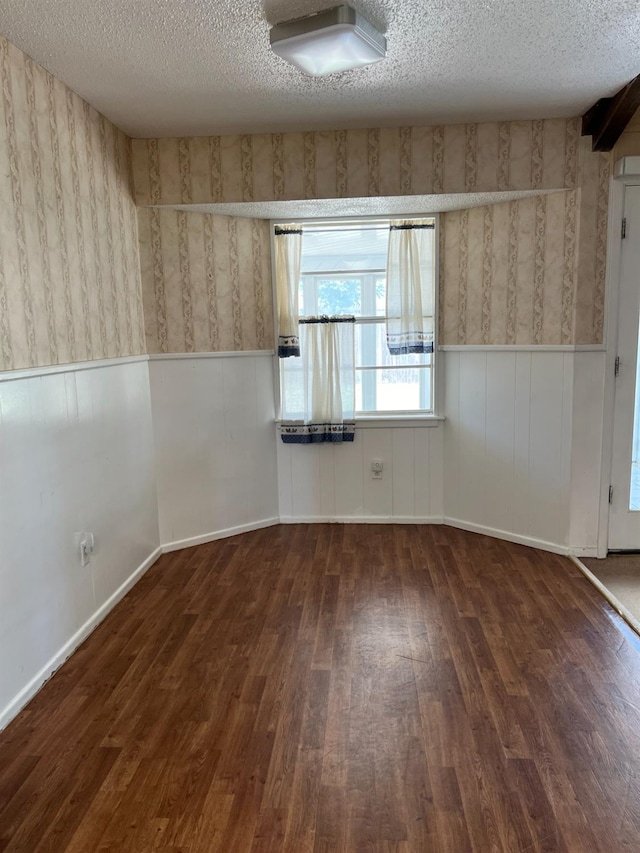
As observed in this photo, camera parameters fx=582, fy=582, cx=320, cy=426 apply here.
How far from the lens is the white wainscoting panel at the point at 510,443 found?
11.3 feet

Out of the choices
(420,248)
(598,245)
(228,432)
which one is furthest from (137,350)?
(598,245)

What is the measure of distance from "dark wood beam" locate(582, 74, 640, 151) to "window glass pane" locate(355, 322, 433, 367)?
157 centimetres

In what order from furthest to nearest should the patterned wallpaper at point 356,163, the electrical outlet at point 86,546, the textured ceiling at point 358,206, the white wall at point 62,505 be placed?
1. the textured ceiling at point 358,206
2. the patterned wallpaper at point 356,163
3. the electrical outlet at point 86,546
4. the white wall at point 62,505

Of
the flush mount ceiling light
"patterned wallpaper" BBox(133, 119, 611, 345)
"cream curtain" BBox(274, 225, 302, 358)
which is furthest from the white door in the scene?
"cream curtain" BBox(274, 225, 302, 358)

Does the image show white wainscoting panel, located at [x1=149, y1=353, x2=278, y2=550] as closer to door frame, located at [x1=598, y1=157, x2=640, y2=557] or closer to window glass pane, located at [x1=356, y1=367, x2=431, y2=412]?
window glass pane, located at [x1=356, y1=367, x2=431, y2=412]

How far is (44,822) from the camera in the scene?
1.67m

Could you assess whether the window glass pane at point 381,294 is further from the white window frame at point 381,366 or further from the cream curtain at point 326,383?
the cream curtain at point 326,383

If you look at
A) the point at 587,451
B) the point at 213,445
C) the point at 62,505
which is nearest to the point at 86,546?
the point at 62,505

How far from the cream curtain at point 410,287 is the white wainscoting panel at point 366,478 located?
62 cm

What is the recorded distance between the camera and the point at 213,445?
3816 millimetres

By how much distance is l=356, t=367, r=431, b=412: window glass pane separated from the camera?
4082mm

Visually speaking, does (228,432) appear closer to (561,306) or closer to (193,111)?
(193,111)

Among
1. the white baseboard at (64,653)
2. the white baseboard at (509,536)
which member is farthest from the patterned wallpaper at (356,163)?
the white baseboard at (64,653)

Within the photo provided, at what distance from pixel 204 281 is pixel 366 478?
1.73 meters
